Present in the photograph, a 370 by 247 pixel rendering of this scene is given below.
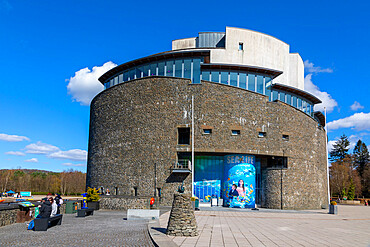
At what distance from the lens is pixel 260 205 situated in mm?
33625

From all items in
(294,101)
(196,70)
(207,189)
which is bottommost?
(207,189)

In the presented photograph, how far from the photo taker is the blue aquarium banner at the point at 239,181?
30953mm

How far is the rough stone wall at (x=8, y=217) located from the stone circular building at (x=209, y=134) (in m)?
12.8

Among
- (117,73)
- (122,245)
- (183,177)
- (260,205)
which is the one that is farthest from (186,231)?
(117,73)

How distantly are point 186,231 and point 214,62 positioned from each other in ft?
87.1

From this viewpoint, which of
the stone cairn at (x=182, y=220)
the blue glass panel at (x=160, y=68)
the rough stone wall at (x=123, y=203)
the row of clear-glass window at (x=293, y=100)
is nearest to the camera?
the stone cairn at (x=182, y=220)

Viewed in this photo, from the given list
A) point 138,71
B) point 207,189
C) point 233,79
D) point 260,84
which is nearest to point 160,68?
point 138,71

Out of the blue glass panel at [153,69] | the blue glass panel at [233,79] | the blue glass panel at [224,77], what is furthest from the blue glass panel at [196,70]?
the blue glass panel at [153,69]

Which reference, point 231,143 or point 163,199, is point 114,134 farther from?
point 231,143

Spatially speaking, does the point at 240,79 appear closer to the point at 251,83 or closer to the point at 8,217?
the point at 251,83

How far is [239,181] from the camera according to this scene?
31172mm

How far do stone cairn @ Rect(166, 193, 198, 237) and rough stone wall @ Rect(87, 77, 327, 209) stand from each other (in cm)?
1791

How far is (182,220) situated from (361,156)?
90701 mm

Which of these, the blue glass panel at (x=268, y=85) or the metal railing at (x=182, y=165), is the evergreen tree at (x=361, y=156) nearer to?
the blue glass panel at (x=268, y=85)
